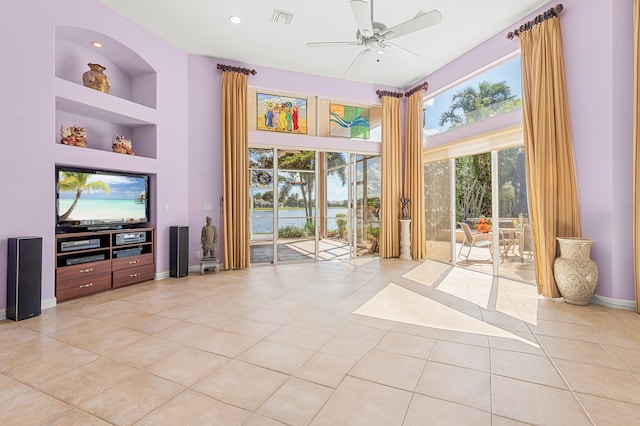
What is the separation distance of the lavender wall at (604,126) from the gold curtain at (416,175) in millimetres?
2822

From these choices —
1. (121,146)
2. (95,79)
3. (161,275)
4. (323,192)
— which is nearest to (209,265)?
(161,275)

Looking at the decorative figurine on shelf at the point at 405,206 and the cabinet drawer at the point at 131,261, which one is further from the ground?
the decorative figurine on shelf at the point at 405,206

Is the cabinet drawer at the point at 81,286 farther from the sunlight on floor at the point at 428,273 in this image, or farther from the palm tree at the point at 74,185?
the sunlight on floor at the point at 428,273

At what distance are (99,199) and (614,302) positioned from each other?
6.36 metres

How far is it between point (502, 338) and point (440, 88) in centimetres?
489

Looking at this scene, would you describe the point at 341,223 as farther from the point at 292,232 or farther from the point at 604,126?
the point at 604,126

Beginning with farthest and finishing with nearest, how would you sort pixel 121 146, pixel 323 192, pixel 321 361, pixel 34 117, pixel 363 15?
pixel 323 192, pixel 121 146, pixel 34 117, pixel 363 15, pixel 321 361

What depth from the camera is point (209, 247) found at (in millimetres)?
5047

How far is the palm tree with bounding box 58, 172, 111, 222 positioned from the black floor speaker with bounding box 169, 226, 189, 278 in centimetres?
121

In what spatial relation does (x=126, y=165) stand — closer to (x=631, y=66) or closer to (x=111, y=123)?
(x=111, y=123)

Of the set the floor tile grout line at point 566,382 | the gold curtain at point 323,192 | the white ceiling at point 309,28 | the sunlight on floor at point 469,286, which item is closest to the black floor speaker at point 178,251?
the gold curtain at point 323,192

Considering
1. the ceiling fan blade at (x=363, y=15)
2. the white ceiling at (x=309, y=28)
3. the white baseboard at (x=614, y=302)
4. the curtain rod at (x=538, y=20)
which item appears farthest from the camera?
the white ceiling at (x=309, y=28)

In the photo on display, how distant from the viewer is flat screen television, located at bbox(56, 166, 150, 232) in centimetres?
373

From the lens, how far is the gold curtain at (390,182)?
258 inches
